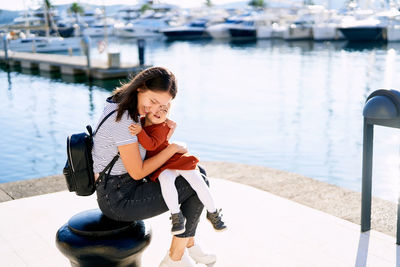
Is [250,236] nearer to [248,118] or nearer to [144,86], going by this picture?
[144,86]

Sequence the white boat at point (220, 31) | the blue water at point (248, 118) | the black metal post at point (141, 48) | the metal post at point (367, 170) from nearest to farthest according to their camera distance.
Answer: the metal post at point (367, 170), the blue water at point (248, 118), the black metal post at point (141, 48), the white boat at point (220, 31)

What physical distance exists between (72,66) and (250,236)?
18.5 m

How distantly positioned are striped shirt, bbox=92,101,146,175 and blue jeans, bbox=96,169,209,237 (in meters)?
0.06

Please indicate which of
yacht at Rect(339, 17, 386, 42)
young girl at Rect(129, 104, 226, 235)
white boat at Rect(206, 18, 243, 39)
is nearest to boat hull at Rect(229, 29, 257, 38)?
white boat at Rect(206, 18, 243, 39)

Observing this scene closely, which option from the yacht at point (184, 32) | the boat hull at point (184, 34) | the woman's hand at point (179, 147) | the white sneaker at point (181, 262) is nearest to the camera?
the woman's hand at point (179, 147)

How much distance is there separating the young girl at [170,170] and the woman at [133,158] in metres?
0.04

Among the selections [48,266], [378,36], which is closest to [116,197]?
[48,266]

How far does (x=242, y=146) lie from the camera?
10.1 m

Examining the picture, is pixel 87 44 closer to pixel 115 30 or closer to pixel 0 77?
pixel 0 77

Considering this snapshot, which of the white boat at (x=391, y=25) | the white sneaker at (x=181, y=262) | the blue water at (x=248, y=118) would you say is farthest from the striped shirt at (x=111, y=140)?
the white boat at (x=391, y=25)

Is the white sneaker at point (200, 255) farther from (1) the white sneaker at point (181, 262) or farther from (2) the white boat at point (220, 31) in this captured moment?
(2) the white boat at point (220, 31)

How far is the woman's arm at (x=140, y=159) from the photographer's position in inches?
96.8

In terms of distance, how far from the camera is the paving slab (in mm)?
3139

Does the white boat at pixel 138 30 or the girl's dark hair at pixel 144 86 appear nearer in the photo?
the girl's dark hair at pixel 144 86
